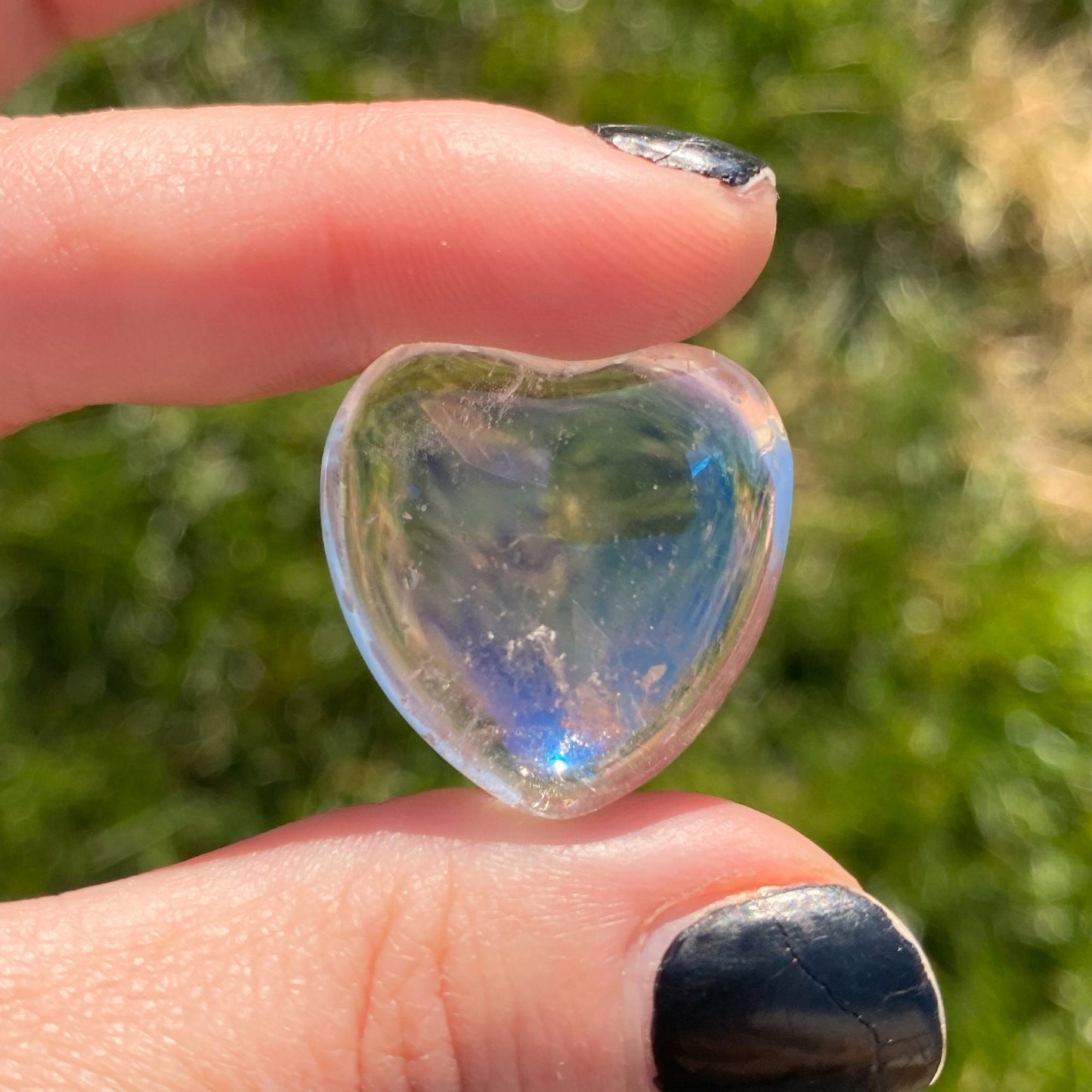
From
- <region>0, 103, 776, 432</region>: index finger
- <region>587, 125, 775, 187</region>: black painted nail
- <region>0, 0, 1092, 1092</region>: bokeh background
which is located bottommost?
<region>0, 0, 1092, 1092</region>: bokeh background

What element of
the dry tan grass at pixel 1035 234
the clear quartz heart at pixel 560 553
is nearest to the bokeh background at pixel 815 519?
the dry tan grass at pixel 1035 234

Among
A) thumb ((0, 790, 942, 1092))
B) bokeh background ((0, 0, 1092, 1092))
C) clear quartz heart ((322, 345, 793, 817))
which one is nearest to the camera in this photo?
thumb ((0, 790, 942, 1092))

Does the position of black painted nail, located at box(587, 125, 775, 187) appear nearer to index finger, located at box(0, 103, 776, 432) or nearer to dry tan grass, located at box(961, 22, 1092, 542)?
index finger, located at box(0, 103, 776, 432)

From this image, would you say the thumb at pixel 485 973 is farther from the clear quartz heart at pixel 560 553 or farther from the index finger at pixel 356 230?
the index finger at pixel 356 230

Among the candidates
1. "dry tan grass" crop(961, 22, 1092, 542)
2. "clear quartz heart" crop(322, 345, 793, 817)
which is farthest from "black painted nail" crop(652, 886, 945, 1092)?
"dry tan grass" crop(961, 22, 1092, 542)

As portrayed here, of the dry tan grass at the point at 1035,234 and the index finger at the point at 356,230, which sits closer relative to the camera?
the index finger at the point at 356,230

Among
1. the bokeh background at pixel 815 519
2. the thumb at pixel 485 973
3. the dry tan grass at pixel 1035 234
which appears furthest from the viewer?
the dry tan grass at pixel 1035 234
